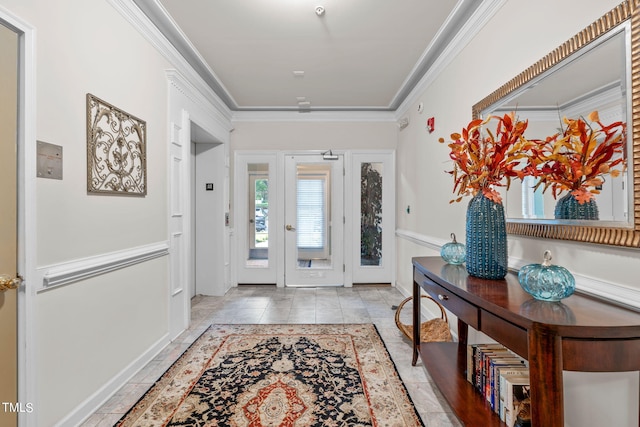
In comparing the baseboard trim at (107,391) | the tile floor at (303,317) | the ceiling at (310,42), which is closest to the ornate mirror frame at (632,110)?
the ceiling at (310,42)

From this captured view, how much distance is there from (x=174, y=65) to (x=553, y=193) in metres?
3.02

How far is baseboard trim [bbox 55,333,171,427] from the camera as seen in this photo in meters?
1.64

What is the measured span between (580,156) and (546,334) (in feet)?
2.68

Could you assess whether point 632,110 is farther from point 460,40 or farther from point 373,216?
point 373,216

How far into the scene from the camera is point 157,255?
247 cm

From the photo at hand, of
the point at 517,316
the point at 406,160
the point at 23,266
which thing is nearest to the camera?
the point at 517,316

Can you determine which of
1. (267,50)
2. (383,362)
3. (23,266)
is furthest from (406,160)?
(23,266)

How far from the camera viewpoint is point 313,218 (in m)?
4.61

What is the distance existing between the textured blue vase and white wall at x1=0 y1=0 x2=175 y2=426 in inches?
96.3

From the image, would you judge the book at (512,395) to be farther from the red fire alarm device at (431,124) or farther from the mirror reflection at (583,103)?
the red fire alarm device at (431,124)

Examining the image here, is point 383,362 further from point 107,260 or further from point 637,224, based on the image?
point 107,260

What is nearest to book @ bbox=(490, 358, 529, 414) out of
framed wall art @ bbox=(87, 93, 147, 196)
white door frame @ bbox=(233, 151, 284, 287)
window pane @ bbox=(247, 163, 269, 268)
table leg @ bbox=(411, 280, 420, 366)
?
table leg @ bbox=(411, 280, 420, 366)

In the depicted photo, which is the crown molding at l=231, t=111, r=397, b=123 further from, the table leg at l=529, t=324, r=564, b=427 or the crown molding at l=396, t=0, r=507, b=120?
the table leg at l=529, t=324, r=564, b=427

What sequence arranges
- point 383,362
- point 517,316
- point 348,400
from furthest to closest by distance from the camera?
point 383,362 → point 348,400 → point 517,316
